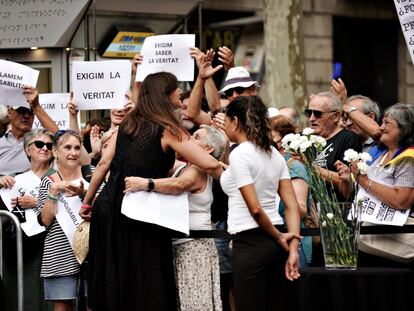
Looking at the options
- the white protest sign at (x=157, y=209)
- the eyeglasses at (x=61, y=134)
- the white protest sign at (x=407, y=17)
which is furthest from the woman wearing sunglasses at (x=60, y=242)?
the white protest sign at (x=407, y=17)

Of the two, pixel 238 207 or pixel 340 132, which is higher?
pixel 340 132

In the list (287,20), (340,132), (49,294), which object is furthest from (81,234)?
(287,20)

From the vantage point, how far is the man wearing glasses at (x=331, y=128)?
1033 cm

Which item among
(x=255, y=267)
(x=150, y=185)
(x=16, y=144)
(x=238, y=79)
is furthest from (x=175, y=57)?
(x=255, y=267)

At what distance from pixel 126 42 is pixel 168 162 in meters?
7.01

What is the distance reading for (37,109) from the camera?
11250mm

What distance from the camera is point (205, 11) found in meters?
26.5

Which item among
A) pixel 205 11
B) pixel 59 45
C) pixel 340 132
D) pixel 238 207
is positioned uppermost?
pixel 205 11

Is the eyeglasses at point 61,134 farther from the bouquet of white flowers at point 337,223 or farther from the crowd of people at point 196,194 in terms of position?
the bouquet of white flowers at point 337,223

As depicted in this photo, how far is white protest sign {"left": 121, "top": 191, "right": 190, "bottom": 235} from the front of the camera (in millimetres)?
8977

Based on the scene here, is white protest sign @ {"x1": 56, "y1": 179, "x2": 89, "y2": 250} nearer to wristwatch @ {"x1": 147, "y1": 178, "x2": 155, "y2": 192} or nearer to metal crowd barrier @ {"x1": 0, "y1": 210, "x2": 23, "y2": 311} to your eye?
metal crowd barrier @ {"x1": 0, "y1": 210, "x2": 23, "y2": 311}

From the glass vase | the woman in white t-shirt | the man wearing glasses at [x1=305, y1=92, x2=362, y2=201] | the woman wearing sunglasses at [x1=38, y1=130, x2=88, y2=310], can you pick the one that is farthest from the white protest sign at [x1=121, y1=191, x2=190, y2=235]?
the man wearing glasses at [x1=305, y1=92, x2=362, y2=201]

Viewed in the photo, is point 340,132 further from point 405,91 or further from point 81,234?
point 405,91

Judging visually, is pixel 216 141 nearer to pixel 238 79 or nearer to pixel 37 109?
pixel 238 79
